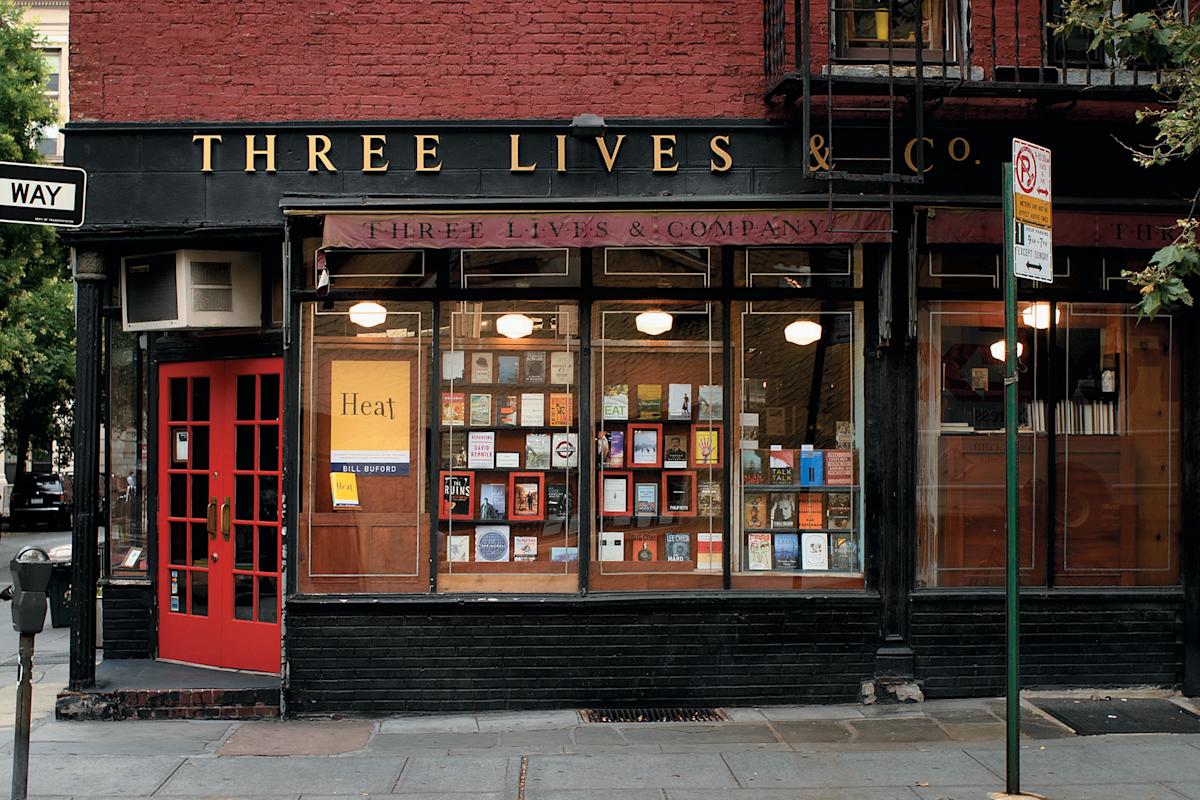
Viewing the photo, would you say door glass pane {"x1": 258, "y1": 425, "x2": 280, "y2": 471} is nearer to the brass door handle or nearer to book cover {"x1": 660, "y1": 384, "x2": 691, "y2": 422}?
the brass door handle

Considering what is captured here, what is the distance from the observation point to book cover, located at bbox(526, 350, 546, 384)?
9109 millimetres

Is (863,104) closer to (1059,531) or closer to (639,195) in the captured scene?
(639,195)

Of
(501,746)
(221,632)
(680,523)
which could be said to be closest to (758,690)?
(680,523)

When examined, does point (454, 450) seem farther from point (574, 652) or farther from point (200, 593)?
point (200, 593)

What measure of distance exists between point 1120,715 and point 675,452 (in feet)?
12.5

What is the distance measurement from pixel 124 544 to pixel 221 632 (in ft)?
4.88

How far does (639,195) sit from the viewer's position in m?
8.83

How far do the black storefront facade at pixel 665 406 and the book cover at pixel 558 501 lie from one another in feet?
0.10

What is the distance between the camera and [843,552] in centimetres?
917

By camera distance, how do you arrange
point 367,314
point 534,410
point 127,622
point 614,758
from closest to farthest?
point 614,758 → point 367,314 → point 534,410 → point 127,622

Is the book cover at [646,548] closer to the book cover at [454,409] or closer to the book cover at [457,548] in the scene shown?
the book cover at [457,548]

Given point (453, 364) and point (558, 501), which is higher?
point (453, 364)

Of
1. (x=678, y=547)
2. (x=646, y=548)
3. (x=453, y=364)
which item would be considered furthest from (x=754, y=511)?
(x=453, y=364)

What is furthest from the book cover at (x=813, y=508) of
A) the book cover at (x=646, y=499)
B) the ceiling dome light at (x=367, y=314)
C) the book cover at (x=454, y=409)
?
the ceiling dome light at (x=367, y=314)
